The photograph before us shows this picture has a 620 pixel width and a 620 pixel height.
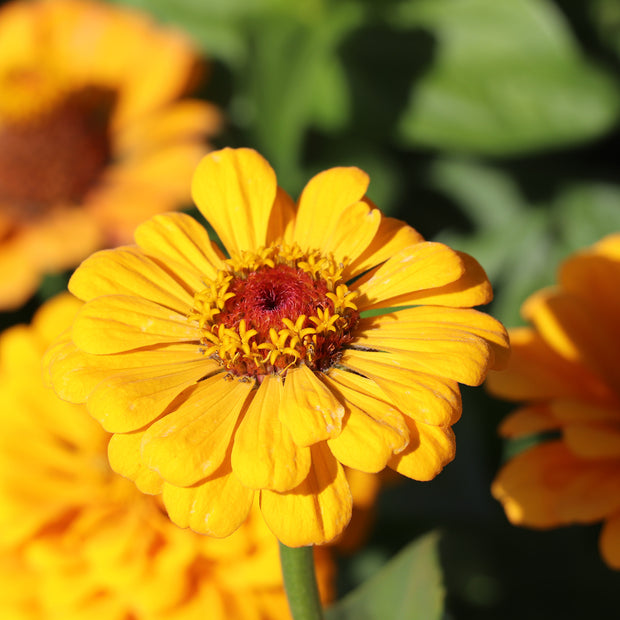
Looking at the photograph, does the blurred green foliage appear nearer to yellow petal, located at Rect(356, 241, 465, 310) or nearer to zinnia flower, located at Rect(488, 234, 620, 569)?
zinnia flower, located at Rect(488, 234, 620, 569)

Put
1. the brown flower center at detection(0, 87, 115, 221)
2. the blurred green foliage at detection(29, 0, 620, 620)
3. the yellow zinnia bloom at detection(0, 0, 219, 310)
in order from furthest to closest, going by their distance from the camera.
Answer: the brown flower center at detection(0, 87, 115, 221), the yellow zinnia bloom at detection(0, 0, 219, 310), the blurred green foliage at detection(29, 0, 620, 620)

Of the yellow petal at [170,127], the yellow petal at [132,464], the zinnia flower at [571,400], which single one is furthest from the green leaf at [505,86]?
the yellow petal at [132,464]

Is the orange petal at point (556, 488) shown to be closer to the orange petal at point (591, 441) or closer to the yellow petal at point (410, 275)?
the orange petal at point (591, 441)

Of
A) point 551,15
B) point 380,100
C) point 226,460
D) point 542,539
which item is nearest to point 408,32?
point 380,100

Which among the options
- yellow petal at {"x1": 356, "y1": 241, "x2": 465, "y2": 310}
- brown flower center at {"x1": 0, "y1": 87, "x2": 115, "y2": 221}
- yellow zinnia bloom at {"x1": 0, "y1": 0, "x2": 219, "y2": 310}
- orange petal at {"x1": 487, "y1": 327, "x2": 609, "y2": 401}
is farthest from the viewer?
brown flower center at {"x1": 0, "y1": 87, "x2": 115, "y2": 221}

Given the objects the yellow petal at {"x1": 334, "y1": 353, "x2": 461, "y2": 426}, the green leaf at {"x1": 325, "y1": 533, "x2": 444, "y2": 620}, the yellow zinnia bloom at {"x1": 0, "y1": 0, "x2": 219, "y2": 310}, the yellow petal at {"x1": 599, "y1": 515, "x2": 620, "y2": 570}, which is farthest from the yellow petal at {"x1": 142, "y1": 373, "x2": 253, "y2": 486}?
the yellow zinnia bloom at {"x1": 0, "y1": 0, "x2": 219, "y2": 310}

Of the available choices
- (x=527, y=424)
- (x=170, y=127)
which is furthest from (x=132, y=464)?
(x=170, y=127)

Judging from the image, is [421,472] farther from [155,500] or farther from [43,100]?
[43,100]

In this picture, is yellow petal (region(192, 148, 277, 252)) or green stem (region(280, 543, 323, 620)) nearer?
green stem (region(280, 543, 323, 620))

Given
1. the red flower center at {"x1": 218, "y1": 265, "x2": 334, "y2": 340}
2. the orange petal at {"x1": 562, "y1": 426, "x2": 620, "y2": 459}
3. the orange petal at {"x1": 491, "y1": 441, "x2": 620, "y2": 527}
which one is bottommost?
the orange petal at {"x1": 491, "y1": 441, "x2": 620, "y2": 527}

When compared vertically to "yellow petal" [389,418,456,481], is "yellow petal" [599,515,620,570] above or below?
below
